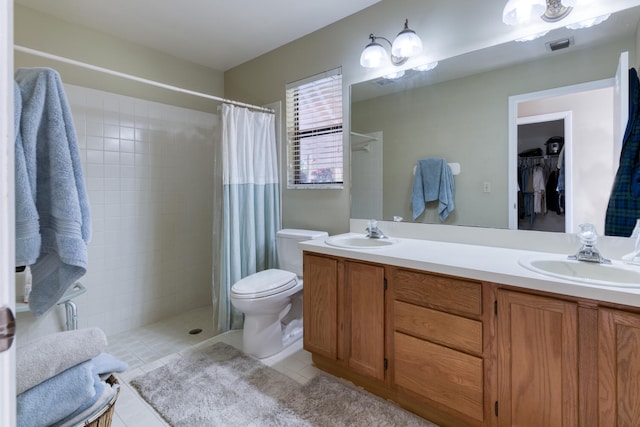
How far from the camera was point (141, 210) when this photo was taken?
2.65m

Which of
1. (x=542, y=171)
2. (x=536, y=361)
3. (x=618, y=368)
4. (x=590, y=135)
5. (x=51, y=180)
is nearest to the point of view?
(x=51, y=180)

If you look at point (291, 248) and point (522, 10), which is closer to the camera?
point (522, 10)

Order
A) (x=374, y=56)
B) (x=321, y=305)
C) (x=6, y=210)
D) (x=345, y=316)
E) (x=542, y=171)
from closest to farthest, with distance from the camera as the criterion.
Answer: (x=6, y=210), (x=542, y=171), (x=345, y=316), (x=321, y=305), (x=374, y=56)

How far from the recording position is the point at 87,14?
2.20 m

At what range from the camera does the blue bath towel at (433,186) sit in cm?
191

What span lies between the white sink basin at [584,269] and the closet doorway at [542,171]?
0.22 meters

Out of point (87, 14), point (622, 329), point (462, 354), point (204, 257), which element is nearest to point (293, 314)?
point (204, 257)

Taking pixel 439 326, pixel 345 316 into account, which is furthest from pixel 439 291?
pixel 345 316

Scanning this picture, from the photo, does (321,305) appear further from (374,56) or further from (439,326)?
(374,56)

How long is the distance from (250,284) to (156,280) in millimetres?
1180

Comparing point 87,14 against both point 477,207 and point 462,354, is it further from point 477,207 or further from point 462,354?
point 462,354

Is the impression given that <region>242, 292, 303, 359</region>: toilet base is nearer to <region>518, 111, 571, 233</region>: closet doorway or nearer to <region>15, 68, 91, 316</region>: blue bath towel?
<region>15, 68, 91, 316</region>: blue bath towel

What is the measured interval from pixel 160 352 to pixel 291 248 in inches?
Result: 46.6

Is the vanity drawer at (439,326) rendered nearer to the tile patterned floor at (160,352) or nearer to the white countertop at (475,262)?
the white countertop at (475,262)
